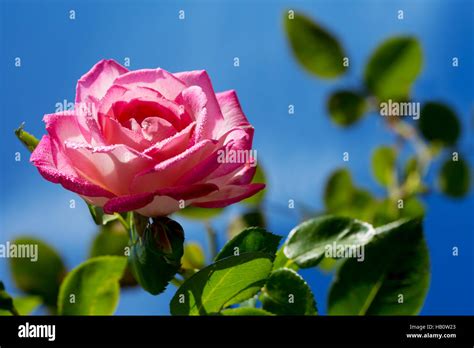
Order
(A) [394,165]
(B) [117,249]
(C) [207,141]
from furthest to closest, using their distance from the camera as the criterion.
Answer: (A) [394,165] → (B) [117,249] → (C) [207,141]

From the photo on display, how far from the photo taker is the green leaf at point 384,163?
1.19 meters

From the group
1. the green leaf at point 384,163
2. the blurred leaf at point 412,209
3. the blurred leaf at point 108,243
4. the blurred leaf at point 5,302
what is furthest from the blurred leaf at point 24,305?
the green leaf at point 384,163

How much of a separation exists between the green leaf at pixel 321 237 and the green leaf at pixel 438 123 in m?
0.67

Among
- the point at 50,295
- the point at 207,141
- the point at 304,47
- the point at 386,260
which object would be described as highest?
the point at 304,47

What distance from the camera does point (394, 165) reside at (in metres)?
1.18

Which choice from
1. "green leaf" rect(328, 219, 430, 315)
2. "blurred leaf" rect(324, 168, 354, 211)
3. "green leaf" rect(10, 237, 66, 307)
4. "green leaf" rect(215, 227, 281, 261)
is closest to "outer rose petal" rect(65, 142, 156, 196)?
"green leaf" rect(215, 227, 281, 261)

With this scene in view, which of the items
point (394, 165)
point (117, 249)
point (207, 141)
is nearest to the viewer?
point (207, 141)

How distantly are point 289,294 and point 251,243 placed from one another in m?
0.06

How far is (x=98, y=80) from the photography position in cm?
54

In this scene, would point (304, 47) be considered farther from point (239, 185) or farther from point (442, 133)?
point (239, 185)

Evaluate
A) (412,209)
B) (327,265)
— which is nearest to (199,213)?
(327,265)
